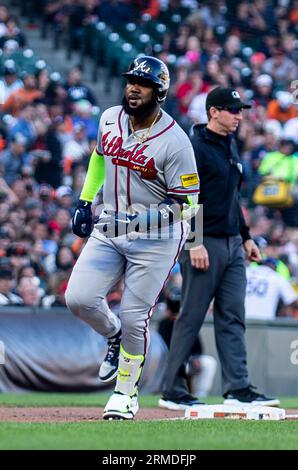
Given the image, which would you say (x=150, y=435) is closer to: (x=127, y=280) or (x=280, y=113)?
(x=127, y=280)

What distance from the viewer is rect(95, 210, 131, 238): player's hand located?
6660 millimetres

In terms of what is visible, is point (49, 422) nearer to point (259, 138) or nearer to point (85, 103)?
point (85, 103)

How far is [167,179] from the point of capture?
6598 millimetres

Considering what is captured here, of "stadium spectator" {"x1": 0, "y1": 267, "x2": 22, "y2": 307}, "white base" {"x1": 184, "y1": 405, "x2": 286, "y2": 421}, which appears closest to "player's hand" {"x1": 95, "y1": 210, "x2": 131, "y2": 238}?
"white base" {"x1": 184, "y1": 405, "x2": 286, "y2": 421}

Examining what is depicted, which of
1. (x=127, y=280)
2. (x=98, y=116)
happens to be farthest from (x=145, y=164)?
(x=98, y=116)

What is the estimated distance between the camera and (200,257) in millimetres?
7777

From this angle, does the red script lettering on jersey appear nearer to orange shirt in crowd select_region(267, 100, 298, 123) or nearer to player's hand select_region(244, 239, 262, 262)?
player's hand select_region(244, 239, 262, 262)

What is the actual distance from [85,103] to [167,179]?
9.67 meters

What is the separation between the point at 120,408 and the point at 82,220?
1.19m

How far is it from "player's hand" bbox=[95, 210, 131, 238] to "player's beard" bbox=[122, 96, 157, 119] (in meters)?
0.61


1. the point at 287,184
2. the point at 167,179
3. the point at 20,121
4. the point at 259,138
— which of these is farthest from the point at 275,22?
the point at 167,179

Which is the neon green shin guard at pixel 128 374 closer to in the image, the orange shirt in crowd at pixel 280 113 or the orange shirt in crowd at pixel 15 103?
the orange shirt in crowd at pixel 15 103

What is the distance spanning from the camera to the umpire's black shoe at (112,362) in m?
6.99

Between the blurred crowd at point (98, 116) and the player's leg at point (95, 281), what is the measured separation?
15.1 ft
